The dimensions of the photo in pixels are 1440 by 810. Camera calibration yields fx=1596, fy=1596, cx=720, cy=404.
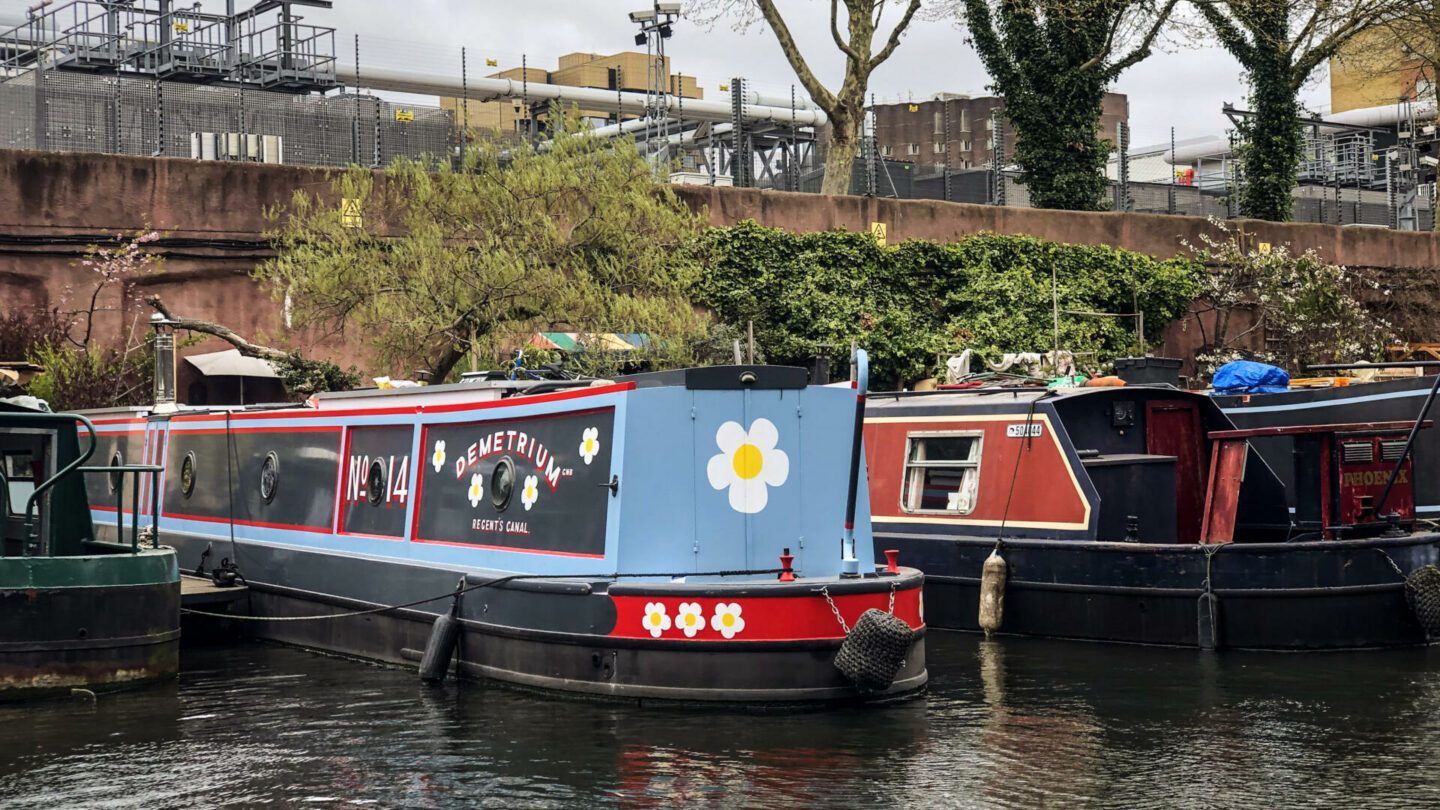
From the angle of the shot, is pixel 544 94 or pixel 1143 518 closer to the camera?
pixel 1143 518

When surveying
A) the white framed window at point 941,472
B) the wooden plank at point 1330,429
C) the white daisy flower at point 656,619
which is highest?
the wooden plank at point 1330,429

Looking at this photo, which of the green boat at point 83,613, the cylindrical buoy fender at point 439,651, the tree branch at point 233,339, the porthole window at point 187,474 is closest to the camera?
the green boat at point 83,613

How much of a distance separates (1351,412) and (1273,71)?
67.1ft

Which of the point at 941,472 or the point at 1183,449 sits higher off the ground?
the point at 1183,449

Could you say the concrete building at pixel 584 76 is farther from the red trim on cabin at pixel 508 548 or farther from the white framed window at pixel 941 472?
the red trim on cabin at pixel 508 548

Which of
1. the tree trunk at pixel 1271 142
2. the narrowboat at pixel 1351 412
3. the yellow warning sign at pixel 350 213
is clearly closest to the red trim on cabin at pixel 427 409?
the yellow warning sign at pixel 350 213

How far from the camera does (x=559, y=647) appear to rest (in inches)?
435

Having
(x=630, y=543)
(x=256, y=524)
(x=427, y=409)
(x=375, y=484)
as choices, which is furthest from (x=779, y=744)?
(x=256, y=524)

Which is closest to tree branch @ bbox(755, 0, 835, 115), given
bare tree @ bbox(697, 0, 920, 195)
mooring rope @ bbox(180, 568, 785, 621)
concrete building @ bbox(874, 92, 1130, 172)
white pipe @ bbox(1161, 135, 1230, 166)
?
bare tree @ bbox(697, 0, 920, 195)

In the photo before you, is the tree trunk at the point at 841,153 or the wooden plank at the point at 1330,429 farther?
the tree trunk at the point at 841,153

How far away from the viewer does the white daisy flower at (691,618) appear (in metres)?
10.4

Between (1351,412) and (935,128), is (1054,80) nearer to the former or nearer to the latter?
(1351,412)

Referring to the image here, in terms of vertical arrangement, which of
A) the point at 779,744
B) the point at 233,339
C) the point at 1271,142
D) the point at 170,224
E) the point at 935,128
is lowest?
the point at 779,744

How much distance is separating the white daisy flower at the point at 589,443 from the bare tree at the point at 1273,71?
26.5 m
